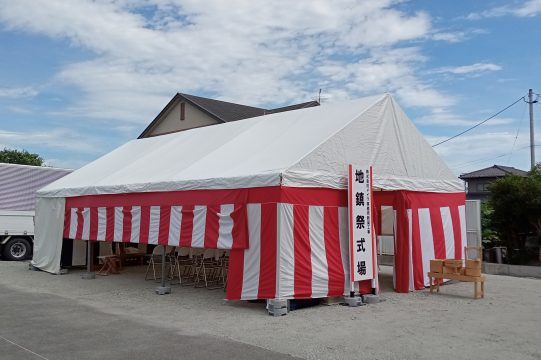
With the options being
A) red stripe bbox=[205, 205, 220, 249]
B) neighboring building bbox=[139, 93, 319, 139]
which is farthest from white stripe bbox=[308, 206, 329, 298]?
neighboring building bbox=[139, 93, 319, 139]

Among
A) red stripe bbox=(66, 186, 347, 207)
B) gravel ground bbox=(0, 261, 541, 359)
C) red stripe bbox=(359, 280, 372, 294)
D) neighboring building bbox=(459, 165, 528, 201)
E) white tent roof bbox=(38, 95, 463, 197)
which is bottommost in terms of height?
gravel ground bbox=(0, 261, 541, 359)

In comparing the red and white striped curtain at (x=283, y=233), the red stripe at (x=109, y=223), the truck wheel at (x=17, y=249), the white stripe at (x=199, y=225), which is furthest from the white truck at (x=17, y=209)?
the white stripe at (x=199, y=225)

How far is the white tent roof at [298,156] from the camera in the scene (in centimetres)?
777

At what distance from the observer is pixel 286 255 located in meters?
7.19

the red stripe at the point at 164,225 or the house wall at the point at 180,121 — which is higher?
the house wall at the point at 180,121

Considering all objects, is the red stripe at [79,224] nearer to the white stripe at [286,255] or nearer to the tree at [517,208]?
the white stripe at [286,255]

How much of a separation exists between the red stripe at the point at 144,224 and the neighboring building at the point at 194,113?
1469 cm

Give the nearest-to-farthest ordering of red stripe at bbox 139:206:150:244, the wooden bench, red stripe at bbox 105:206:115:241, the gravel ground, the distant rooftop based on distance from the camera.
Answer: the gravel ground → the wooden bench → red stripe at bbox 139:206:150:244 → red stripe at bbox 105:206:115:241 → the distant rooftop

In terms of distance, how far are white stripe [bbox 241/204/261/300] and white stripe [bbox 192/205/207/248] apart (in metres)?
0.93

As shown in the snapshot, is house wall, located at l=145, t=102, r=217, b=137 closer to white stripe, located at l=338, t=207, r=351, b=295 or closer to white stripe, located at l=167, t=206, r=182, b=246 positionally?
white stripe, located at l=167, t=206, r=182, b=246

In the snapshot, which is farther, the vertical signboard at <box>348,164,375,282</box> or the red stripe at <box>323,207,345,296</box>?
the vertical signboard at <box>348,164,375,282</box>

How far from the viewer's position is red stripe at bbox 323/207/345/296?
7730mm

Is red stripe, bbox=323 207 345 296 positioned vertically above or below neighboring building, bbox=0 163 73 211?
below

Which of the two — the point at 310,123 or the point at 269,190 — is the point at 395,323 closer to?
the point at 269,190
